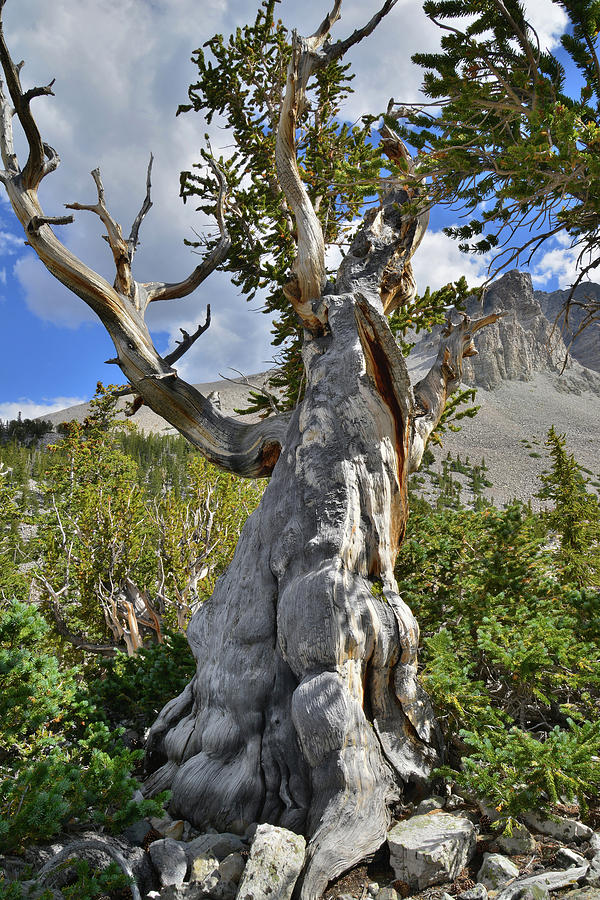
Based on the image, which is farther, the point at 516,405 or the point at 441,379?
the point at 516,405

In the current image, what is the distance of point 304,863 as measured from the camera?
273 cm

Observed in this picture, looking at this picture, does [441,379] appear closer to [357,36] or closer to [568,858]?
[357,36]

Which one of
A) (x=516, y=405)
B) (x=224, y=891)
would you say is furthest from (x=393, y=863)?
(x=516, y=405)

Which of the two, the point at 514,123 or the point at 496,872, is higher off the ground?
the point at 514,123

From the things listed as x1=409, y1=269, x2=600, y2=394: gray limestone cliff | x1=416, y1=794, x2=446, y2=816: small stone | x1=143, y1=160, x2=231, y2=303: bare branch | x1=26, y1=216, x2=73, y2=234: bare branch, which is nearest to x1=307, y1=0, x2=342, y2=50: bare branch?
x1=143, y1=160, x2=231, y2=303: bare branch

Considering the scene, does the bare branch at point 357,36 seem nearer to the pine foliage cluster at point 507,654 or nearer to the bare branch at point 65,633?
the pine foliage cluster at point 507,654

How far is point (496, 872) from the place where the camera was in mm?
2512


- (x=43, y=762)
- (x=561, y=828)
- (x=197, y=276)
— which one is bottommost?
(x=561, y=828)

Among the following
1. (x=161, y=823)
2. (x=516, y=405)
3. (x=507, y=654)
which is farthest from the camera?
(x=516, y=405)

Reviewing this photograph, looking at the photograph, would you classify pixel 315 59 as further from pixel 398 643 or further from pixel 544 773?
pixel 544 773

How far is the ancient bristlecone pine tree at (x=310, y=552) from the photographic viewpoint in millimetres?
3273

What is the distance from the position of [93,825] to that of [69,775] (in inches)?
20.4

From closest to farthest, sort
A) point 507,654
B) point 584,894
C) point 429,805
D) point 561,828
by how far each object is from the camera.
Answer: point 584,894 → point 561,828 → point 429,805 → point 507,654

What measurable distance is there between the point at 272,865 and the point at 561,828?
1611mm
